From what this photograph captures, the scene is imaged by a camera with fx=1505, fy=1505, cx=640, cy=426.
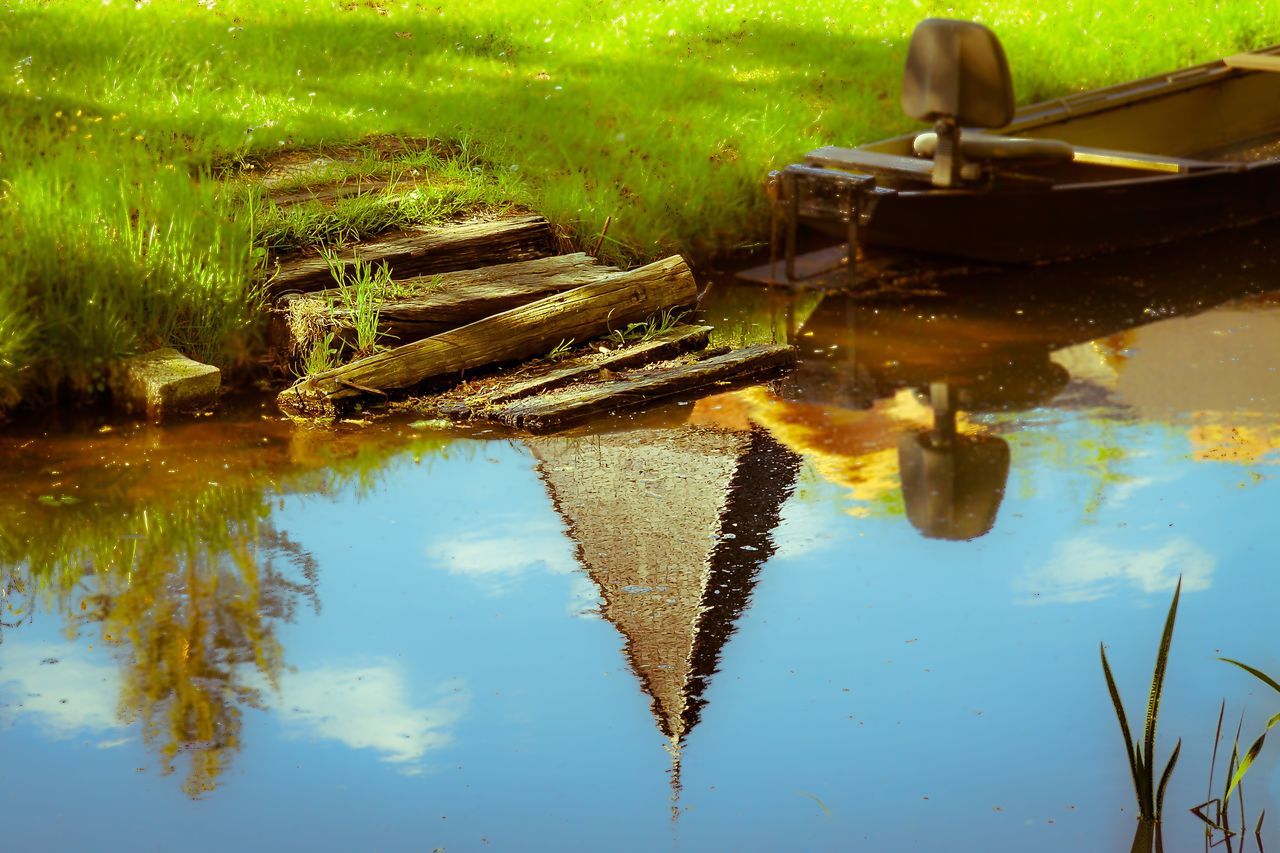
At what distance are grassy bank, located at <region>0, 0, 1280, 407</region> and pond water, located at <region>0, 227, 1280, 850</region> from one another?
725 millimetres

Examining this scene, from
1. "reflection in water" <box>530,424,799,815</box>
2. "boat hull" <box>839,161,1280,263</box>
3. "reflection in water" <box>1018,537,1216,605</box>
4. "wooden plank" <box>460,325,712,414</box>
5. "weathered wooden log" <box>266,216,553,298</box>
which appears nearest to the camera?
"reflection in water" <box>530,424,799,815</box>

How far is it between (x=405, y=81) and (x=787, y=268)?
122 inches

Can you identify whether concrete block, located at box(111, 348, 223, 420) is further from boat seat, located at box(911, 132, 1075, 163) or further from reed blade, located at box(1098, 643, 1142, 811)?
reed blade, located at box(1098, 643, 1142, 811)

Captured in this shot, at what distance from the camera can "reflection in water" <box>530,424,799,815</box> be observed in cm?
430

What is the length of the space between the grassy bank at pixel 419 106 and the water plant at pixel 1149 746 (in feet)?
15.0

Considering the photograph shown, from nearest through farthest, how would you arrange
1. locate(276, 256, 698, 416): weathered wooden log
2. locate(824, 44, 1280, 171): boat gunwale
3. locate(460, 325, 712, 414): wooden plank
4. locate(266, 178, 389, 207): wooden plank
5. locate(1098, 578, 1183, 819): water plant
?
locate(1098, 578, 1183, 819): water plant → locate(276, 256, 698, 416): weathered wooden log → locate(460, 325, 712, 414): wooden plank → locate(266, 178, 389, 207): wooden plank → locate(824, 44, 1280, 171): boat gunwale

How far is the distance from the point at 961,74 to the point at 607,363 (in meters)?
2.47

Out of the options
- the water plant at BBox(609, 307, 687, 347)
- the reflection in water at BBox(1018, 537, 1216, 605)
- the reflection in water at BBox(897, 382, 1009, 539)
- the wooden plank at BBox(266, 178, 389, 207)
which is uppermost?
the wooden plank at BBox(266, 178, 389, 207)

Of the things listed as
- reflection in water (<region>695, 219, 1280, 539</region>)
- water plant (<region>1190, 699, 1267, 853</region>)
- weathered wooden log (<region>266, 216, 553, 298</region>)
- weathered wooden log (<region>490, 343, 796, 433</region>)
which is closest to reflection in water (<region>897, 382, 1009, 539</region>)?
reflection in water (<region>695, 219, 1280, 539</region>)

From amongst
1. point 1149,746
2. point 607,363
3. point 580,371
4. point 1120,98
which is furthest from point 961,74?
point 1149,746

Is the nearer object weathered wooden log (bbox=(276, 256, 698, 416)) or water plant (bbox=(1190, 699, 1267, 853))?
water plant (bbox=(1190, 699, 1267, 853))

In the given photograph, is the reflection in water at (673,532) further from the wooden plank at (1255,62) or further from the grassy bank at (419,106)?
the wooden plank at (1255,62)

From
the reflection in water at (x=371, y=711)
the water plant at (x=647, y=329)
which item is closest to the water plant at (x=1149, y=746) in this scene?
the reflection in water at (x=371, y=711)

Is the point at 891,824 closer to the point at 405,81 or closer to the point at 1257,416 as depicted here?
the point at 1257,416
